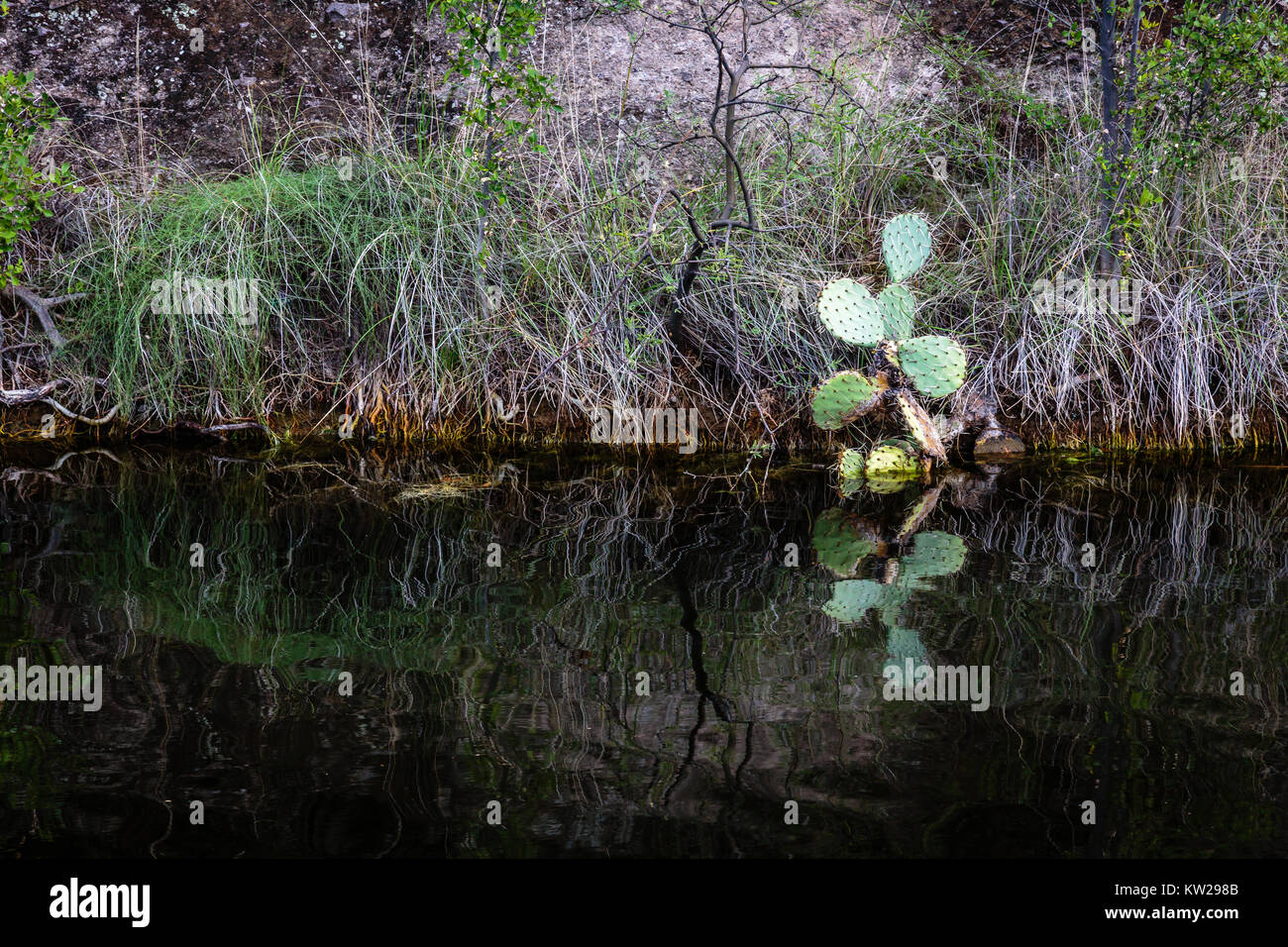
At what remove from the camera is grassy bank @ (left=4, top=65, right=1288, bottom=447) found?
516 centimetres

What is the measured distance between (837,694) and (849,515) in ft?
5.70

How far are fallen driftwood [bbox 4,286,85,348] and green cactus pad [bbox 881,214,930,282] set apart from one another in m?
3.92

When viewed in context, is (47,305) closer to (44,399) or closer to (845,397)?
(44,399)

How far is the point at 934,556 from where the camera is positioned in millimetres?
3389

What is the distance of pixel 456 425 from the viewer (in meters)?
5.23

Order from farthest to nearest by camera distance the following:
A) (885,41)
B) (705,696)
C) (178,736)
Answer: (885,41) → (705,696) → (178,736)

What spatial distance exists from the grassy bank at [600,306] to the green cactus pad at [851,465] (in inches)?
18.9

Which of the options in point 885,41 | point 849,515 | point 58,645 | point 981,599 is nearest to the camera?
point 58,645

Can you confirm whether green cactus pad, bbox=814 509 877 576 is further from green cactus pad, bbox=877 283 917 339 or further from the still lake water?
green cactus pad, bbox=877 283 917 339

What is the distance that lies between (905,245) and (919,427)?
850 mm
